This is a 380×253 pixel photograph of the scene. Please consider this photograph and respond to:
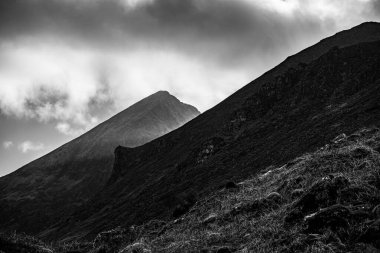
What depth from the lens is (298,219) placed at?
1116 cm

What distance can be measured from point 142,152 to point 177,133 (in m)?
11.8

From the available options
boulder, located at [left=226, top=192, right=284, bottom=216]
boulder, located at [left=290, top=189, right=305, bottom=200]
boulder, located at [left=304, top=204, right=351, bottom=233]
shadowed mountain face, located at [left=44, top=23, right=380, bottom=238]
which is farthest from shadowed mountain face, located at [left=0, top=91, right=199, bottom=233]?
boulder, located at [left=304, top=204, right=351, bottom=233]

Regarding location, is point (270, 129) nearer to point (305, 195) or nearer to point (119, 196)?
point (119, 196)

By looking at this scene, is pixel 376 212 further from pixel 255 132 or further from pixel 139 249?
pixel 255 132

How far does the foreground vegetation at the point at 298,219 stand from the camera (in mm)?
9102

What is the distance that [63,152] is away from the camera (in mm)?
186125

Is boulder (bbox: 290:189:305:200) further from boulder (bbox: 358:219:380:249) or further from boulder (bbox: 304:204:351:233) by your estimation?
boulder (bbox: 358:219:380:249)

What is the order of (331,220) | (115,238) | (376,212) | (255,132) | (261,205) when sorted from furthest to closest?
(255,132)
(115,238)
(261,205)
(331,220)
(376,212)

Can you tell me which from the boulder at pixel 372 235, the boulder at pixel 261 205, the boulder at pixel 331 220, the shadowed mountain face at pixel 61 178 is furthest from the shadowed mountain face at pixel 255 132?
the shadowed mountain face at pixel 61 178

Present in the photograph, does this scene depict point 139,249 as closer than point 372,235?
No

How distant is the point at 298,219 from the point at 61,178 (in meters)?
159

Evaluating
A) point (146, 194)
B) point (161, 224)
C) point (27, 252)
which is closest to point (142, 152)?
point (146, 194)

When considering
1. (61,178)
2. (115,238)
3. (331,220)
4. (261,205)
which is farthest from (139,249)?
(61,178)

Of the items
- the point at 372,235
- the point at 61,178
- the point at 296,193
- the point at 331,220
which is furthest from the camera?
the point at 61,178
